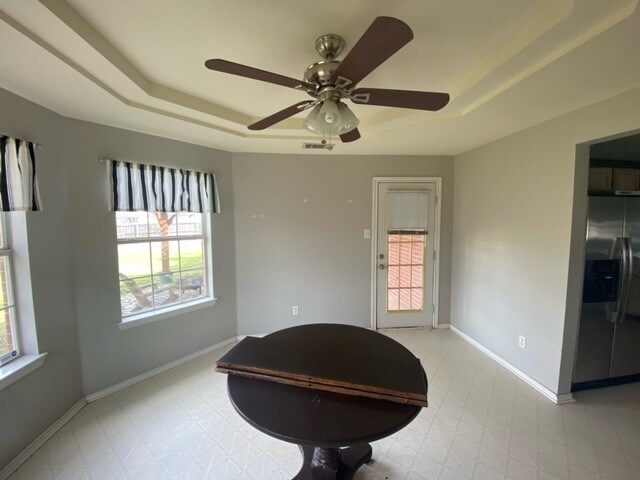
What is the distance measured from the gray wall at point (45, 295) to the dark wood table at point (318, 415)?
160 centimetres

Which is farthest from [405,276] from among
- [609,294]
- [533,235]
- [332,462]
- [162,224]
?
[162,224]

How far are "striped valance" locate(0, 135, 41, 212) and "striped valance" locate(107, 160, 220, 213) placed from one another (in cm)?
51

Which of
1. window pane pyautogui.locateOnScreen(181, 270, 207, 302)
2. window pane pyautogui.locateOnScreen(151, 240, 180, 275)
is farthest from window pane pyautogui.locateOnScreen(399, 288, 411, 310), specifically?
window pane pyautogui.locateOnScreen(151, 240, 180, 275)

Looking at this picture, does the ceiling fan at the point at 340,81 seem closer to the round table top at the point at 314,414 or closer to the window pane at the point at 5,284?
the round table top at the point at 314,414

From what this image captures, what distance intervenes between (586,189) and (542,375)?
1580 millimetres

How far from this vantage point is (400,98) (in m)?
1.30

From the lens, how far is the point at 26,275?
1873mm

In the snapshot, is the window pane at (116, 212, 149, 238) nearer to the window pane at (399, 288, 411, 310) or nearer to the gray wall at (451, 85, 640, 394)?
the window pane at (399, 288, 411, 310)

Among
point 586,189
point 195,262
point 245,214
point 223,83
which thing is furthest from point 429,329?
point 223,83

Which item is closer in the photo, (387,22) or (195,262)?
(387,22)

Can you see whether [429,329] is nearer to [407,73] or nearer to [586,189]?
[586,189]

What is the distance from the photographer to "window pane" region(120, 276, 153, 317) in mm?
2539

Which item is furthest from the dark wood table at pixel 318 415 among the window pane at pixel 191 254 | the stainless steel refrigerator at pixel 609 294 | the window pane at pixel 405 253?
the window pane at pixel 405 253

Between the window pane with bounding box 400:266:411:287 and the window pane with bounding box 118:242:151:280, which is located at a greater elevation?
the window pane with bounding box 118:242:151:280
